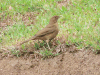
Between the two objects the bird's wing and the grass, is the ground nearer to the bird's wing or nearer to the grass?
the grass

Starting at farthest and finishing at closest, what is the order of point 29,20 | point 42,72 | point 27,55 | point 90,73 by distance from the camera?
point 29,20, point 27,55, point 42,72, point 90,73

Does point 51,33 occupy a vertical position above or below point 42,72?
above

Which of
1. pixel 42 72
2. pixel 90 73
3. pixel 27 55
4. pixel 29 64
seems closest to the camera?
pixel 90 73

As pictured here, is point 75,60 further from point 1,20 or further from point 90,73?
point 1,20

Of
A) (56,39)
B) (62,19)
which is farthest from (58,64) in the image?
(62,19)

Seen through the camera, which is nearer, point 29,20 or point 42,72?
point 42,72

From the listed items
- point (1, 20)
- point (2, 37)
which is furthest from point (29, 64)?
point (1, 20)

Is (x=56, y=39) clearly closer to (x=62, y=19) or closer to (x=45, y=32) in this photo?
(x=45, y=32)

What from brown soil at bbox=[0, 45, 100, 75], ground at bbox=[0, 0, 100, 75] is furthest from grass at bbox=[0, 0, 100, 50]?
brown soil at bbox=[0, 45, 100, 75]
